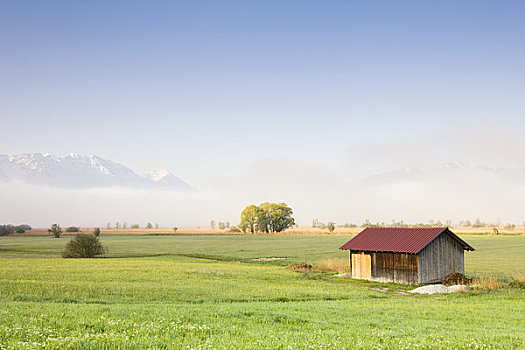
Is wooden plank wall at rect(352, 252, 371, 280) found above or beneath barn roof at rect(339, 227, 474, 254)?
beneath

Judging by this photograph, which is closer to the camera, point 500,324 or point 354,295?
point 500,324

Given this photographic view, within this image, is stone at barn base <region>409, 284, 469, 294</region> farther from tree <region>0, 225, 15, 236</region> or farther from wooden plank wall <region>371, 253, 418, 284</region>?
tree <region>0, 225, 15, 236</region>

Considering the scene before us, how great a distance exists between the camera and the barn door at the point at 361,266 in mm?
46969

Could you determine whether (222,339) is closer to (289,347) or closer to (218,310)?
(289,347)

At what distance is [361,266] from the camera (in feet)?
157

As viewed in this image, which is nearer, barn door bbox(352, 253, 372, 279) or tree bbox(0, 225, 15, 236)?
barn door bbox(352, 253, 372, 279)

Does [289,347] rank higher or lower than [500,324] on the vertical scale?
higher

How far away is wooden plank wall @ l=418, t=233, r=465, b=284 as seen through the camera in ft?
141

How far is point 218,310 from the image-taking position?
72.2 ft

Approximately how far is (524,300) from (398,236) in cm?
1650

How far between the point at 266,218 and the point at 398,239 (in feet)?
479

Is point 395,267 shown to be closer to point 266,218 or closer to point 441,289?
point 441,289

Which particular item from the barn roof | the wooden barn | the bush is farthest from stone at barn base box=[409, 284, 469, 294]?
the bush

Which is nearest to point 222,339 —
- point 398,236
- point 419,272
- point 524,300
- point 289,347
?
point 289,347
